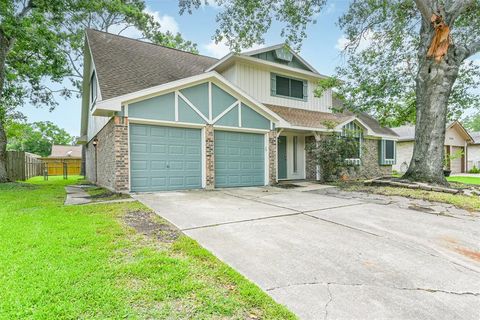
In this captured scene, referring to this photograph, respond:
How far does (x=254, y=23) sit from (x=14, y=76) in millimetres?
13381

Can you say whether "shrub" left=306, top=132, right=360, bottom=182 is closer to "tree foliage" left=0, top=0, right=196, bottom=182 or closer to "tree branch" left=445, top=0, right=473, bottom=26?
"tree branch" left=445, top=0, right=473, bottom=26

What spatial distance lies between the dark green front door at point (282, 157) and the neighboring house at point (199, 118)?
0.16 feet

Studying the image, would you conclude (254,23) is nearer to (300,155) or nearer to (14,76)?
(300,155)

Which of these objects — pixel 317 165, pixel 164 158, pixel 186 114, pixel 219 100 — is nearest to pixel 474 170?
pixel 317 165

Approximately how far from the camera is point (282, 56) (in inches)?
509

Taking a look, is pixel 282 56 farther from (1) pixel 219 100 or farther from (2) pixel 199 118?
(2) pixel 199 118

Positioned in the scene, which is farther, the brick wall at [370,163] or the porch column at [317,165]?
the brick wall at [370,163]

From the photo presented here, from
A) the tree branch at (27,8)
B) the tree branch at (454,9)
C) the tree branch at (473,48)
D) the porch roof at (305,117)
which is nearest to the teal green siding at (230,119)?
the porch roof at (305,117)

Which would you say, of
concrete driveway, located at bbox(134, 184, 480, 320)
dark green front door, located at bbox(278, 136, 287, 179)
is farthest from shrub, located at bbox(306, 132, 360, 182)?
concrete driveway, located at bbox(134, 184, 480, 320)

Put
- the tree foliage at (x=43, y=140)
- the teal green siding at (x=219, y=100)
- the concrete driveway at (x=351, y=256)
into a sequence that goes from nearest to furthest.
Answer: the concrete driveway at (x=351, y=256)
the teal green siding at (x=219, y=100)
the tree foliage at (x=43, y=140)

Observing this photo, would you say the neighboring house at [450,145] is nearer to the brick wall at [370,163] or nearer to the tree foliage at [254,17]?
the brick wall at [370,163]

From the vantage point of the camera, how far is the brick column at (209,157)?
29.9 feet

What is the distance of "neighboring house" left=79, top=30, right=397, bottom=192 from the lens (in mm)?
8062

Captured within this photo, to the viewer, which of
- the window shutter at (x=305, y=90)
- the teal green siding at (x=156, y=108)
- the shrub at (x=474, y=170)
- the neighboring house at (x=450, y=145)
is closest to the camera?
the teal green siding at (x=156, y=108)
